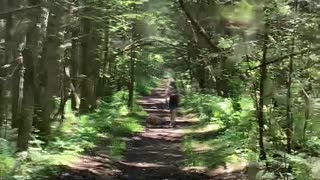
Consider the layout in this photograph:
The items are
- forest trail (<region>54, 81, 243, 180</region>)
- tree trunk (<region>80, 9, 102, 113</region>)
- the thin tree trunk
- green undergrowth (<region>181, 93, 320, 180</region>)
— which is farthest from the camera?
tree trunk (<region>80, 9, 102, 113</region>)

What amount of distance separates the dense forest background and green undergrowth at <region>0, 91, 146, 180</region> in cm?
4

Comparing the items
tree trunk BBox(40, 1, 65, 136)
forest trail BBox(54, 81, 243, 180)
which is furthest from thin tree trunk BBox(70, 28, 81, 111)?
tree trunk BBox(40, 1, 65, 136)

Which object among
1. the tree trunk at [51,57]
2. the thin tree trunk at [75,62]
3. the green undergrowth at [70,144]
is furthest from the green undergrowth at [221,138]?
the thin tree trunk at [75,62]

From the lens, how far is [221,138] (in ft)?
52.8

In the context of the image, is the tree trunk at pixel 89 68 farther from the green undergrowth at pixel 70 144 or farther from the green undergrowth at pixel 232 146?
the green undergrowth at pixel 232 146

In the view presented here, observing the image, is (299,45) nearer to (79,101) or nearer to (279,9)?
(279,9)

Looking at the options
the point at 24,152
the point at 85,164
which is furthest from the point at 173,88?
the point at 24,152

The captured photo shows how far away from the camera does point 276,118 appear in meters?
10.2

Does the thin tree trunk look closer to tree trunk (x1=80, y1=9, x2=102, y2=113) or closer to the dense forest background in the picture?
the dense forest background

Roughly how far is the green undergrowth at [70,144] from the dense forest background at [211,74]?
43mm

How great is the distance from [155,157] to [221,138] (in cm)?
222

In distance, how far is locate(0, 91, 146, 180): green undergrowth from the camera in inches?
409

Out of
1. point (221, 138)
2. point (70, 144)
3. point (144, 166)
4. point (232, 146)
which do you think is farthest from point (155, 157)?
point (70, 144)

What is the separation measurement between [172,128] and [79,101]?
4361 millimetres
